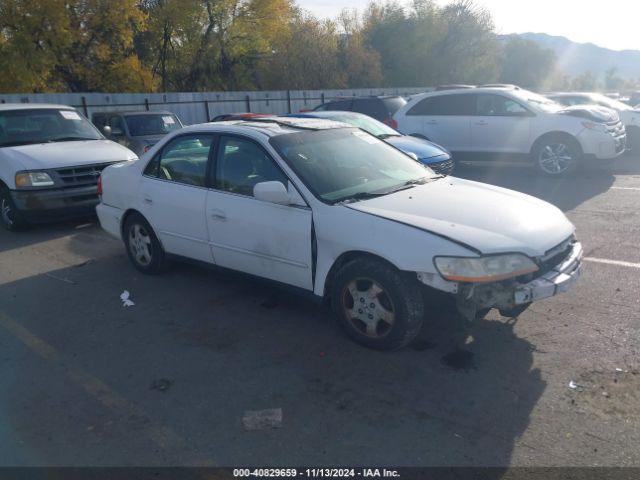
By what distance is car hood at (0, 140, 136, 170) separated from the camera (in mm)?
8016

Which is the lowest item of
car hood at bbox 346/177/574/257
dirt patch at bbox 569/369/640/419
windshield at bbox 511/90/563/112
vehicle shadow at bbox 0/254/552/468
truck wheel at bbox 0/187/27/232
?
vehicle shadow at bbox 0/254/552/468

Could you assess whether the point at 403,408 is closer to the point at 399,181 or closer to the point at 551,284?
the point at 551,284

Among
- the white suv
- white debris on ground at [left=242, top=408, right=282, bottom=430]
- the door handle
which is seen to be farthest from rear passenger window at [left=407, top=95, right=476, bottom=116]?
white debris on ground at [left=242, top=408, right=282, bottom=430]

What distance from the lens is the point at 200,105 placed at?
74.1 feet

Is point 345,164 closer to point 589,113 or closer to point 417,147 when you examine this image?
point 417,147

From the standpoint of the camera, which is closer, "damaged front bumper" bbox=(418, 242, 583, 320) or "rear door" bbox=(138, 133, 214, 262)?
"damaged front bumper" bbox=(418, 242, 583, 320)

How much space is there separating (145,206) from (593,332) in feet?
14.2

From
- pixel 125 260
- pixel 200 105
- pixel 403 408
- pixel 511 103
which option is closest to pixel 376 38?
pixel 200 105

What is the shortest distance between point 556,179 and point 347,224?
794cm

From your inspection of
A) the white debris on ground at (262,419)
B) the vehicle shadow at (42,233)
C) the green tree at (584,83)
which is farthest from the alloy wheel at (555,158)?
the green tree at (584,83)

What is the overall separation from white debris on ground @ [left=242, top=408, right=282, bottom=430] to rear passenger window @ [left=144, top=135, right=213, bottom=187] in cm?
248

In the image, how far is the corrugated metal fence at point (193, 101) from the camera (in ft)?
60.9

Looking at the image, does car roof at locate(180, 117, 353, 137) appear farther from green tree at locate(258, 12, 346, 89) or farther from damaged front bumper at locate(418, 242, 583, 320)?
green tree at locate(258, 12, 346, 89)

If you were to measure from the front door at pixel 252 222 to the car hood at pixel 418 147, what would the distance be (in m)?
4.62
